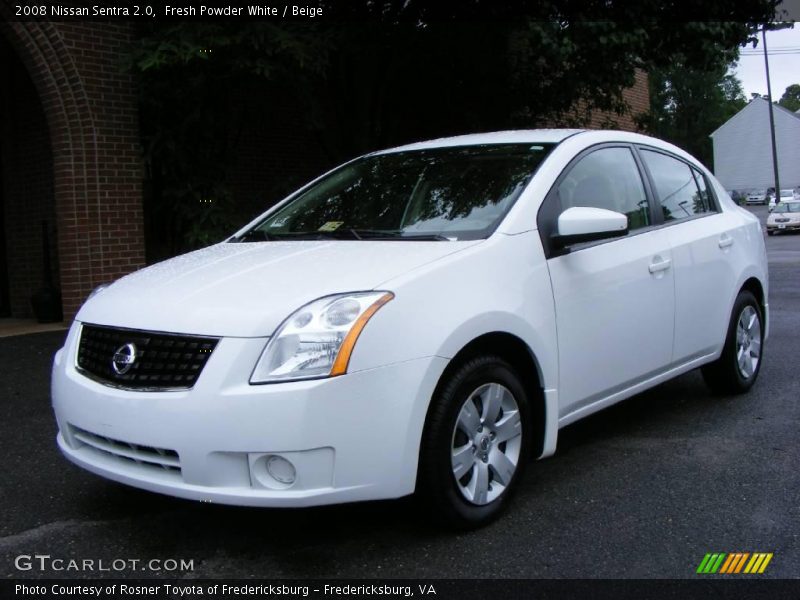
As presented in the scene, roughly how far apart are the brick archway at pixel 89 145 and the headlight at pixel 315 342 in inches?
255

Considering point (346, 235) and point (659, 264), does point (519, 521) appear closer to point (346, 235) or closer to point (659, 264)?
point (346, 235)

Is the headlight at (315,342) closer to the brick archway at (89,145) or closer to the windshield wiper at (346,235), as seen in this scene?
the windshield wiper at (346,235)

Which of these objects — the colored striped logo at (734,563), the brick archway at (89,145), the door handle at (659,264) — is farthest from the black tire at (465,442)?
the brick archway at (89,145)

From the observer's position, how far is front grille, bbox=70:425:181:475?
303 centimetres

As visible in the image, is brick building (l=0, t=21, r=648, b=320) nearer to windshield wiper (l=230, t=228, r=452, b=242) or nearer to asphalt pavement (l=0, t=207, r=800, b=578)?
asphalt pavement (l=0, t=207, r=800, b=578)

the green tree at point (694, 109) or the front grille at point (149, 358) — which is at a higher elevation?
the green tree at point (694, 109)

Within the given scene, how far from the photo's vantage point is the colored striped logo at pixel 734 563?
121 inches

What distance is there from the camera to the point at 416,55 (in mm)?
9812

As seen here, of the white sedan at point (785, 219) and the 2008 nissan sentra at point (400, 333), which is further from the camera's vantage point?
the white sedan at point (785, 219)

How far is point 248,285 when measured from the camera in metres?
3.29

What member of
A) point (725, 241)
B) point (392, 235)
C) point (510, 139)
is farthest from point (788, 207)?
point (392, 235)

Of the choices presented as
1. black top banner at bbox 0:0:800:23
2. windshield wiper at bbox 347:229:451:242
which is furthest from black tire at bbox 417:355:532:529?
black top banner at bbox 0:0:800:23

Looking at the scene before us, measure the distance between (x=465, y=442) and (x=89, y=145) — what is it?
6776 mm

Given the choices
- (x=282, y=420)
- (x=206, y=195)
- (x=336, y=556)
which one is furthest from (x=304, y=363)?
(x=206, y=195)
